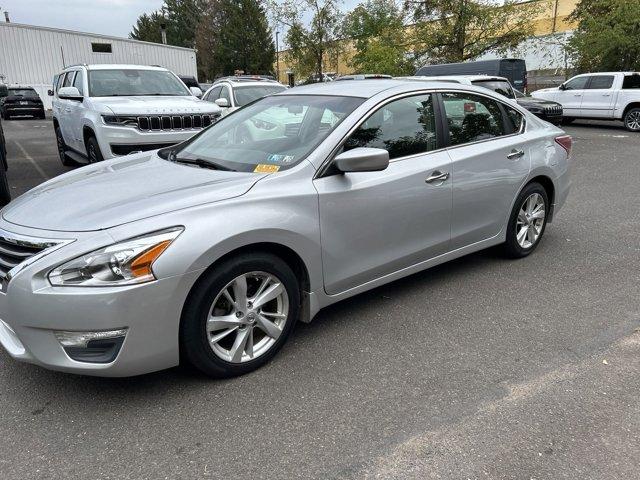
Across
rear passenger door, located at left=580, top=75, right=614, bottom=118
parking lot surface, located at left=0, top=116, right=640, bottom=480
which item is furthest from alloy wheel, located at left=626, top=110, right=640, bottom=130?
parking lot surface, located at left=0, top=116, right=640, bottom=480

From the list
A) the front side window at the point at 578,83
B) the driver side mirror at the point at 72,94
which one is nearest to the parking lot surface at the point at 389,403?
the driver side mirror at the point at 72,94

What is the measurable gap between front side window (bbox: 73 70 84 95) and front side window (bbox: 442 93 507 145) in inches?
256

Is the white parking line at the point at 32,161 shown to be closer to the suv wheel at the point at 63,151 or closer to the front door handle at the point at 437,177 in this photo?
the suv wheel at the point at 63,151

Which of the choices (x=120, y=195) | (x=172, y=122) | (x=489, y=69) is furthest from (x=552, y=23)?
(x=120, y=195)

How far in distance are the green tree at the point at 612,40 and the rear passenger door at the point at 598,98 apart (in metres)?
4.87

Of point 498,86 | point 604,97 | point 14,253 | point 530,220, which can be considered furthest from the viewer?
point 604,97

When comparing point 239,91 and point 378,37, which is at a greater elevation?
point 378,37

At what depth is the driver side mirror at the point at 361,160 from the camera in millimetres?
3209

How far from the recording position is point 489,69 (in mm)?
18500

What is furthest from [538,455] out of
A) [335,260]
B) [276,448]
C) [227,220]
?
[227,220]

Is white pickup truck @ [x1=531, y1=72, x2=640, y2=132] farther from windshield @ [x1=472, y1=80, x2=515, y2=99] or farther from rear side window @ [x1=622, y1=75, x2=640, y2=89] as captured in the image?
windshield @ [x1=472, y1=80, x2=515, y2=99]

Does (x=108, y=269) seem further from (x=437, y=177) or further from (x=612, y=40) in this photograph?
(x=612, y=40)

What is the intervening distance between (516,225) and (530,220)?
23cm

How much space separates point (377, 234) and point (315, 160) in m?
0.65
